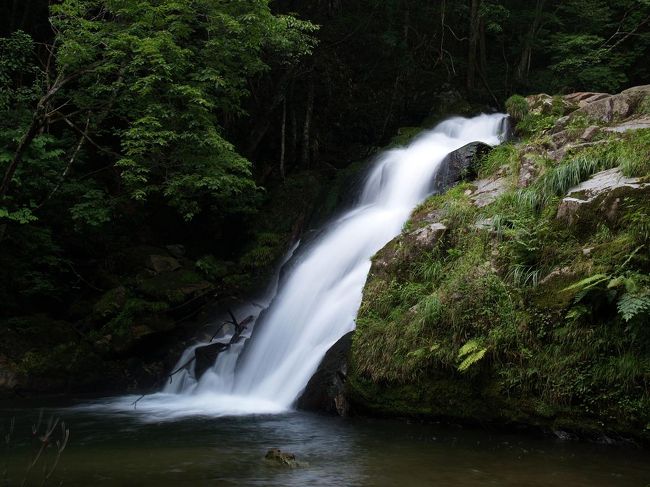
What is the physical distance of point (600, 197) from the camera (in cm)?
657

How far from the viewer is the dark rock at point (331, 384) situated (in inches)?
291

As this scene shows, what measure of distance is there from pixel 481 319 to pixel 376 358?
1.49 metres

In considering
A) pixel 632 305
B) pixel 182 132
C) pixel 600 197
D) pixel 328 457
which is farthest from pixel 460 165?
pixel 328 457

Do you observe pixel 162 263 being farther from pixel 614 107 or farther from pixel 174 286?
pixel 614 107

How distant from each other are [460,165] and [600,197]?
15.0ft

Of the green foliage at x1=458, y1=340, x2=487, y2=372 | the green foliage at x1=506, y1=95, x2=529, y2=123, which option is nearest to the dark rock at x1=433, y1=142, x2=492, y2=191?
the green foliage at x1=506, y1=95, x2=529, y2=123

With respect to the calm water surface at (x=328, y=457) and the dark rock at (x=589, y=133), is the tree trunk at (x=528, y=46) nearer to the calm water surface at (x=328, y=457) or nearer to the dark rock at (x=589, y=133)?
the dark rock at (x=589, y=133)

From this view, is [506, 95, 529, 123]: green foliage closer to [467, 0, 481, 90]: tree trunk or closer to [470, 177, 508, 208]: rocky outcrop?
[470, 177, 508, 208]: rocky outcrop

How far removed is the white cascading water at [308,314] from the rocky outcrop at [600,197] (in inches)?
142

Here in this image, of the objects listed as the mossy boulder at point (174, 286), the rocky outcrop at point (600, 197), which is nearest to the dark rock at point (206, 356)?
the mossy boulder at point (174, 286)

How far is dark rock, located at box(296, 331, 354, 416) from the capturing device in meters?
7.39

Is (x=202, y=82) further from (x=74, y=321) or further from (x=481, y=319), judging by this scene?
(x=481, y=319)

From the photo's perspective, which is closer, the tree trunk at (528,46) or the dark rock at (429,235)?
the dark rock at (429,235)

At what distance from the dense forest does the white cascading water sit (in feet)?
5.55
